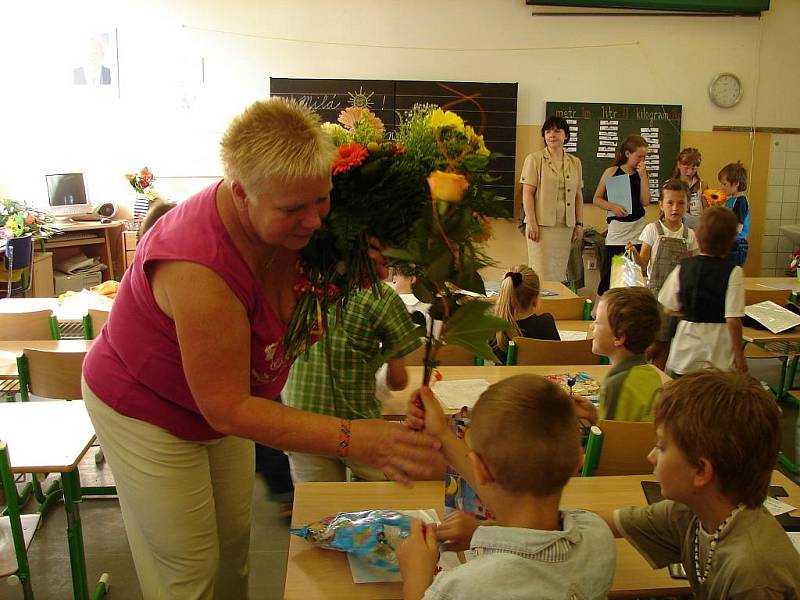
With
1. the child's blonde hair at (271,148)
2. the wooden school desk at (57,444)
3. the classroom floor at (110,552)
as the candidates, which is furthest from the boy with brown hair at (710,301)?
the wooden school desk at (57,444)

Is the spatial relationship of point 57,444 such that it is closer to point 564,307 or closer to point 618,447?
point 618,447

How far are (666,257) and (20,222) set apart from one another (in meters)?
5.00

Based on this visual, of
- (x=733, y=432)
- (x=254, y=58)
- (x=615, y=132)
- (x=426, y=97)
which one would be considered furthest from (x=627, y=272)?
(x=254, y=58)

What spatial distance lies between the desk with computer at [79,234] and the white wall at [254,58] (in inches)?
11.9

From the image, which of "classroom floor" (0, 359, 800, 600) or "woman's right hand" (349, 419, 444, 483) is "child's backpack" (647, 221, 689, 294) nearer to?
"classroom floor" (0, 359, 800, 600)

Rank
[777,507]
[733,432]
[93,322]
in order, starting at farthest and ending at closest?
[93,322] → [777,507] → [733,432]

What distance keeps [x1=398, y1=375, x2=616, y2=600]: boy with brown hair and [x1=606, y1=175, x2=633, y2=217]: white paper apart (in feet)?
17.0

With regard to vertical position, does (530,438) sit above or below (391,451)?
above

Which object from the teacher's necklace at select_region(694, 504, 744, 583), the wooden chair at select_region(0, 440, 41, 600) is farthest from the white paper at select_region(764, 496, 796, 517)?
the wooden chair at select_region(0, 440, 41, 600)

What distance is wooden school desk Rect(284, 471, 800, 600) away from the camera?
1.49 meters

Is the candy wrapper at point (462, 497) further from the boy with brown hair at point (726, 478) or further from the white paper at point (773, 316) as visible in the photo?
the white paper at point (773, 316)

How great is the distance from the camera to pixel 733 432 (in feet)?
4.52

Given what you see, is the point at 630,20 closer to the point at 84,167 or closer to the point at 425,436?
the point at 84,167

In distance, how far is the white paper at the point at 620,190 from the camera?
6.09 metres
